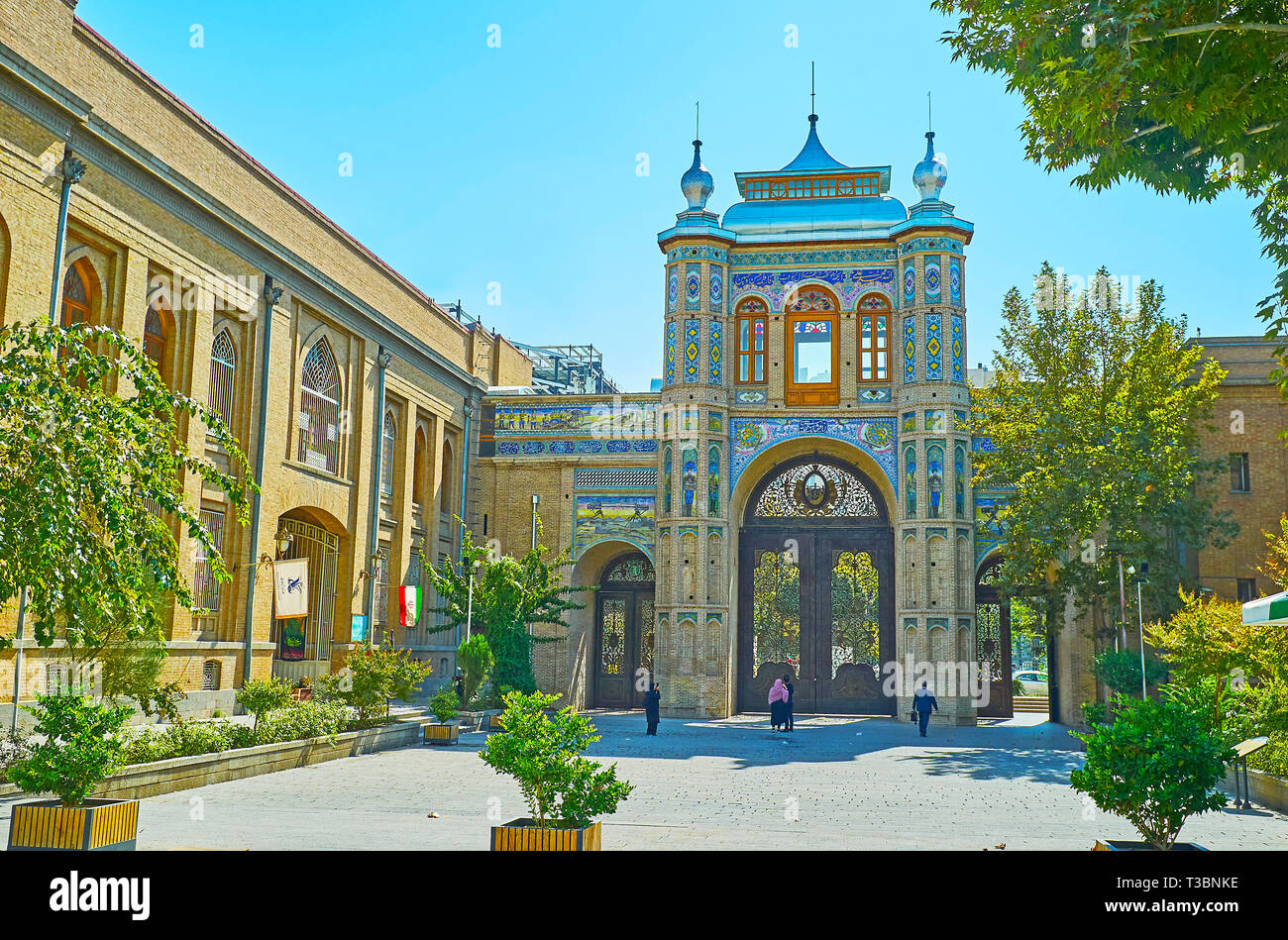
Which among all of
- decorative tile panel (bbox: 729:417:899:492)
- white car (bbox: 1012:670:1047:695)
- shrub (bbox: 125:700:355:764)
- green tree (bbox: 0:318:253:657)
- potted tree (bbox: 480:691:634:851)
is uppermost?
decorative tile panel (bbox: 729:417:899:492)

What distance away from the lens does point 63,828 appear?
8172 millimetres

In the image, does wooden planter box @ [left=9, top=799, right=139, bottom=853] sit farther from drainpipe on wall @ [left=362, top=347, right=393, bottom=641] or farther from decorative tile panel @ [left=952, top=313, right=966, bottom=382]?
decorative tile panel @ [left=952, top=313, right=966, bottom=382]

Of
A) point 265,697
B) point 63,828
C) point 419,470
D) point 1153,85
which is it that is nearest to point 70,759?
point 63,828

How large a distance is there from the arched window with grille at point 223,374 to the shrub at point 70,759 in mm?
13438

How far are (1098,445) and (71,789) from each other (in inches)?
825

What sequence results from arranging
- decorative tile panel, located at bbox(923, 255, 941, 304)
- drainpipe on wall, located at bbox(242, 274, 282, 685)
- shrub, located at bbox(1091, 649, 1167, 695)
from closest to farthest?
drainpipe on wall, located at bbox(242, 274, 282, 685) → shrub, located at bbox(1091, 649, 1167, 695) → decorative tile panel, located at bbox(923, 255, 941, 304)

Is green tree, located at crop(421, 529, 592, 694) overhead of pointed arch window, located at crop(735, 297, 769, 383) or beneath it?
beneath

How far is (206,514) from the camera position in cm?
2134

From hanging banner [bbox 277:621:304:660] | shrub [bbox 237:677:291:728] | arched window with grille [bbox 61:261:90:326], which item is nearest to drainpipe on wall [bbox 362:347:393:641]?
hanging banner [bbox 277:621:304:660]

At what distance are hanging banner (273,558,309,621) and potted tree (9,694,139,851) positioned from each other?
1391 centimetres

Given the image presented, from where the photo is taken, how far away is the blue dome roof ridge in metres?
31.0
